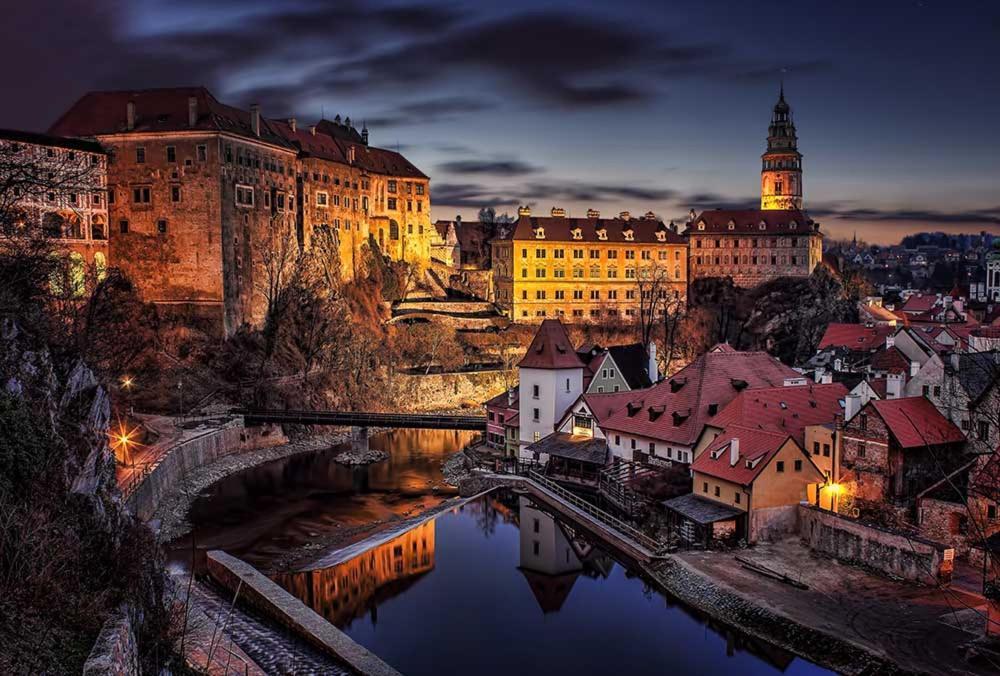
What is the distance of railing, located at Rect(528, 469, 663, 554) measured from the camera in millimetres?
28270

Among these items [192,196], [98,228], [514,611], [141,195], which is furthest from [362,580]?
[141,195]

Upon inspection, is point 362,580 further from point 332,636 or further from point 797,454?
point 797,454

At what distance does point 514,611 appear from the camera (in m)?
25.8

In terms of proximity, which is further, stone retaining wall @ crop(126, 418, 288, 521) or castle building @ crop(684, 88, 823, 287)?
castle building @ crop(684, 88, 823, 287)

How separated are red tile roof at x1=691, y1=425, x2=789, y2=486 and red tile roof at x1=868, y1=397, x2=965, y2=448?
128 inches

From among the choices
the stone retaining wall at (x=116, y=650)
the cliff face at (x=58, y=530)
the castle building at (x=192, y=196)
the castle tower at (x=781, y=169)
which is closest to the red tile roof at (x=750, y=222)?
the castle tower at (x=781, y=169)

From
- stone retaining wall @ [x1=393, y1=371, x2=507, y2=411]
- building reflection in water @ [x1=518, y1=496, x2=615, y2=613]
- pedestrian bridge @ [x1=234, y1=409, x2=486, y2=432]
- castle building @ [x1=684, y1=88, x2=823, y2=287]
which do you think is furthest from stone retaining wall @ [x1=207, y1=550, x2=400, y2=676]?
castle building @ [x1=684, y1=88, x2=823, y2=287]

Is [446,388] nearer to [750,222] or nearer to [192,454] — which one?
[192,454]

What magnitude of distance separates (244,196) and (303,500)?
27461 mm

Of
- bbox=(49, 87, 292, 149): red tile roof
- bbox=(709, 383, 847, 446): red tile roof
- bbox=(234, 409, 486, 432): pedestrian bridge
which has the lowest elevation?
bbox=(234, 409, 486, 432): pedestrian bridge

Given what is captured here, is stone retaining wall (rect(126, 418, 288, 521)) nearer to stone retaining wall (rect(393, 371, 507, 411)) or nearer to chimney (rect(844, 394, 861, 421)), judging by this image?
stone retaining wall (rect(393, 371, 507, 411))

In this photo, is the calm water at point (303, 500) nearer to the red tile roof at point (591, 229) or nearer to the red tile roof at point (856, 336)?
the red tile roof at point (856, 336)

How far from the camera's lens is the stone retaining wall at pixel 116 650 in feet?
37.0

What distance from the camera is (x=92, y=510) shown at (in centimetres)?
1738
